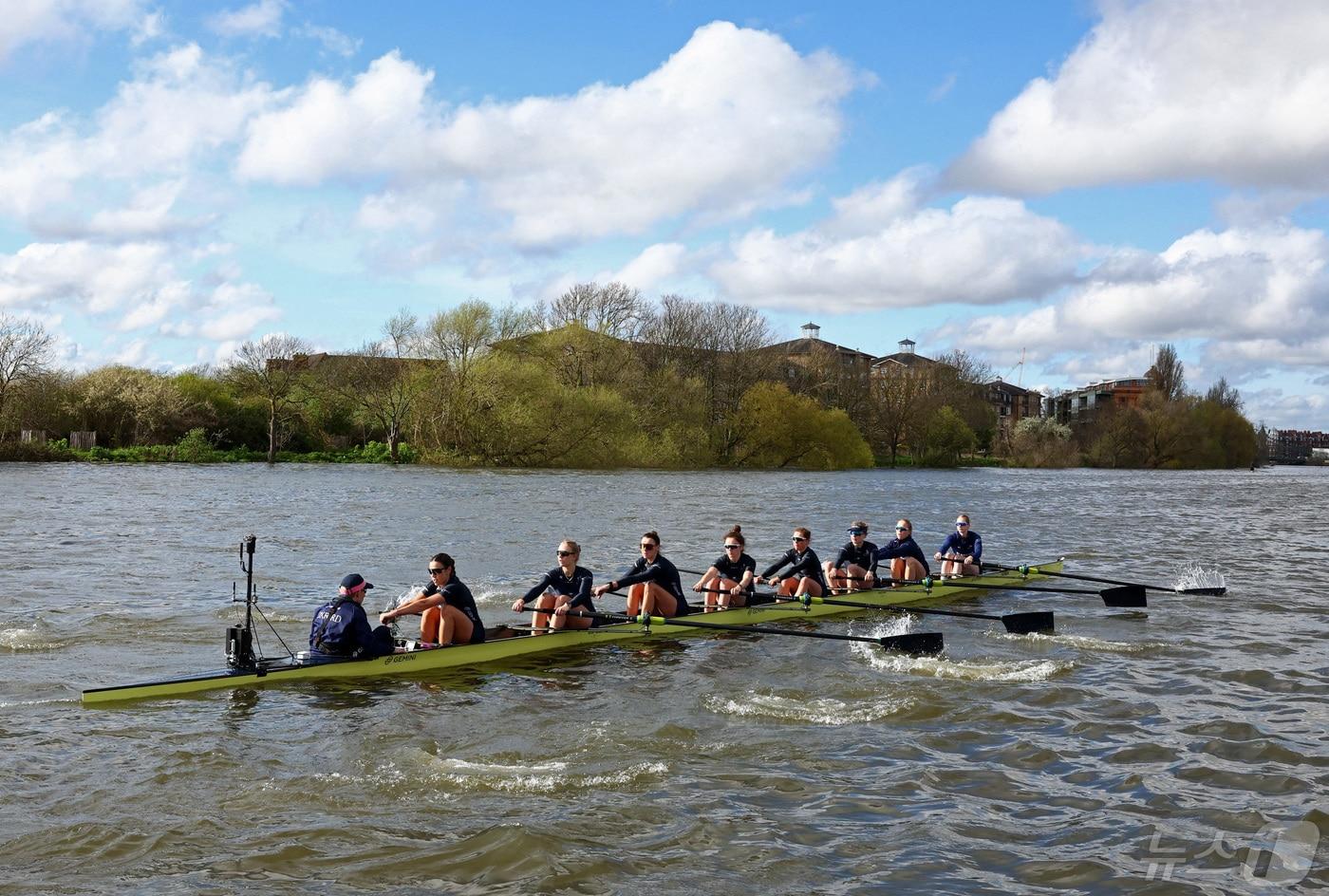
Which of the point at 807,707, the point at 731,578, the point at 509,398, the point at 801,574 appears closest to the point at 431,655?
the point at 807,707

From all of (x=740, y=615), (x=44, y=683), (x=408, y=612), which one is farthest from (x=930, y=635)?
(x=44, y=683)

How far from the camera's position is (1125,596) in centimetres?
1711

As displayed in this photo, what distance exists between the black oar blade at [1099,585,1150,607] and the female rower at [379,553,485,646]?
1056 centimetres

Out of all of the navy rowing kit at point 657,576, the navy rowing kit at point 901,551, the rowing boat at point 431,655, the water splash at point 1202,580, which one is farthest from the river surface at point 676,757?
the navy rowing kit at point 901,551

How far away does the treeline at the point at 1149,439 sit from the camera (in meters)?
98.4

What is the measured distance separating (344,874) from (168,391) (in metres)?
61.6

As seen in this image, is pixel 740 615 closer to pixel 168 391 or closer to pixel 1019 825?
pixel 1019 825

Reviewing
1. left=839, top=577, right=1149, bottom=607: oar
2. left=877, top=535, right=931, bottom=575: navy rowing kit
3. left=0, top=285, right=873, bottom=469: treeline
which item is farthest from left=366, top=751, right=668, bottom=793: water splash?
left=0, top=285, right=873, bottom=469: treeline

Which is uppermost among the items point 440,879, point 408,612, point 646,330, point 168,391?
point 646,330

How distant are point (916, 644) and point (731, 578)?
2.90m

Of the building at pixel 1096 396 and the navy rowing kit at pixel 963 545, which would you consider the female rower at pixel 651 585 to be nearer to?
the navy rowing kit at pixel 963 545

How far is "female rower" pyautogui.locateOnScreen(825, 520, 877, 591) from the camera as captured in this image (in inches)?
647

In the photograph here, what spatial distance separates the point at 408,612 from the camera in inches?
451

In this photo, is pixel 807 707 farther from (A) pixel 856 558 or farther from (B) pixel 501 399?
(B) pixel 501 399
